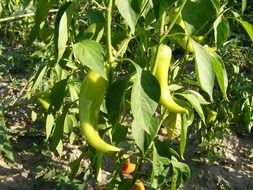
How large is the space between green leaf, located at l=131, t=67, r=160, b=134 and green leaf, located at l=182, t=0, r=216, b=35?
148 millimetres

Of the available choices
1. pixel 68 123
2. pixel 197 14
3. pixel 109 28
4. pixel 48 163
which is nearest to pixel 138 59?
pixel 109 28

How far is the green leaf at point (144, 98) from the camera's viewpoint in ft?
3.60

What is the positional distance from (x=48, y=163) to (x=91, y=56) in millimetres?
1511

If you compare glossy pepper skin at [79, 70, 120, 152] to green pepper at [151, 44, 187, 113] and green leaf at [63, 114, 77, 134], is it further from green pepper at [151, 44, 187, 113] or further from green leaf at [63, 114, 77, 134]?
green leaf at [63, 114, 77, 134]

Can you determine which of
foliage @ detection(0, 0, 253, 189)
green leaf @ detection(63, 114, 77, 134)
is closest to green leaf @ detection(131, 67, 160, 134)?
foliage @ detection(0, 0, 253, 189)

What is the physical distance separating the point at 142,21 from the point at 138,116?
49 centimetres

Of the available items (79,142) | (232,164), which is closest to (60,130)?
(79,142)

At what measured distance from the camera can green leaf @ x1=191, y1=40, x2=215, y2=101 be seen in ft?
3.68

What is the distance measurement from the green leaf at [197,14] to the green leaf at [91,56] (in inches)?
7.8

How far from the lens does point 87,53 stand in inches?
42.7

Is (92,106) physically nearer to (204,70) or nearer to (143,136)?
(143,136)

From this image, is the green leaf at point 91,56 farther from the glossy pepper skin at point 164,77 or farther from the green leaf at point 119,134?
the green leaf at point 119,134

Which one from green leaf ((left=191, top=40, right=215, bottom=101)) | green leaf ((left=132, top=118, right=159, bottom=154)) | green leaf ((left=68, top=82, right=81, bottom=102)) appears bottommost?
green leaf ((left=68, top=82, right=81, bottom=102))

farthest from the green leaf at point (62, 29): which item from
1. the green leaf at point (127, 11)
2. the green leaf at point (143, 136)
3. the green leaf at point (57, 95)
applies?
the green leaf at point (57, 95)
